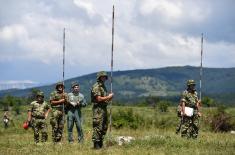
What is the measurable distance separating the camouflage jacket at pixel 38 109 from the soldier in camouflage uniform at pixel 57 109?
1.02ft

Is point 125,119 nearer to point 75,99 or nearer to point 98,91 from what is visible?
point 75,99

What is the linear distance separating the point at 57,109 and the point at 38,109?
Answer: 2.27ft

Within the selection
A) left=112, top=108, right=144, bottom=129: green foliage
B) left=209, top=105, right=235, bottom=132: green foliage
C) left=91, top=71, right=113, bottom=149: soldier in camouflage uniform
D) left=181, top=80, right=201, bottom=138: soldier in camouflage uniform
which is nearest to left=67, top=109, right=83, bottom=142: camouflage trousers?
left=91, top=71, right=113, bottom=149: soldier in camouflage uniform

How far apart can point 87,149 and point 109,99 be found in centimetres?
168

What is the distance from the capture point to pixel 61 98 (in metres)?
21.7

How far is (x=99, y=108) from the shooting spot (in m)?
18.2

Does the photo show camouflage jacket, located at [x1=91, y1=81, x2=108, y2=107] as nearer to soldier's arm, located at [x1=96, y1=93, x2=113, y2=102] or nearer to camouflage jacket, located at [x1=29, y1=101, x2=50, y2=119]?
soldier's arm, located at [x1=96, y1=93, x2=113, y2=102]

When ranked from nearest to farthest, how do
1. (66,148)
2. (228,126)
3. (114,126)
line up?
(66,148) < (228,126) < (114,126)

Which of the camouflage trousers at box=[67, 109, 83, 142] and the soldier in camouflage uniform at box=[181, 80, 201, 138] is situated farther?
the soldier in camouflage uniform at box=[181, 80, 201, 138]

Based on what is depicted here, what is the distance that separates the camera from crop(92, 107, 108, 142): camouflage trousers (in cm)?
1806

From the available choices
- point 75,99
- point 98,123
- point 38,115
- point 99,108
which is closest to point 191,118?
point 75,99

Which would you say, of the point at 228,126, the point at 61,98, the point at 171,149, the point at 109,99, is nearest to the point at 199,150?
the point at 171,149

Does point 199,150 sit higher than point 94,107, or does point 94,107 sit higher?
point 94,107

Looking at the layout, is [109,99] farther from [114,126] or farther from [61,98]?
[114,126]
